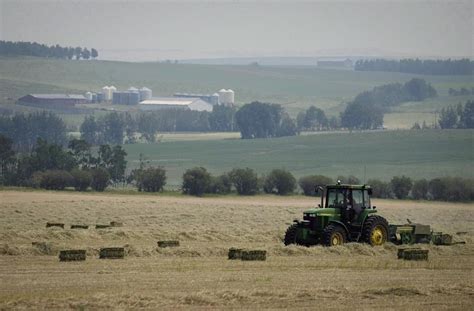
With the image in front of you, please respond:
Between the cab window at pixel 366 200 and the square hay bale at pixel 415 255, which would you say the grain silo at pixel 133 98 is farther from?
the square hay bale at pixel 415 255

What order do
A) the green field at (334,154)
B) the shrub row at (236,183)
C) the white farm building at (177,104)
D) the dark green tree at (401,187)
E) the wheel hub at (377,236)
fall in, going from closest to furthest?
the wheel hub at (377,236), the dark green tree at (401,187), the shrub row at (236,183), the green field at (334,154), the white farm building at (177,104)

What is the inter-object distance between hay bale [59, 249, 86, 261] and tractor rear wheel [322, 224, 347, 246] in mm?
7232

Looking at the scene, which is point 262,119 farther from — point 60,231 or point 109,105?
point 60,231

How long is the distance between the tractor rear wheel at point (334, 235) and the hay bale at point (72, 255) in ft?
23.7

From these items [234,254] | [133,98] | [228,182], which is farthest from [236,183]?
[133,98]

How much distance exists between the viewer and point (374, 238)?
3300 centimetres

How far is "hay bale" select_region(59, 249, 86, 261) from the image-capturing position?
27.9 metres

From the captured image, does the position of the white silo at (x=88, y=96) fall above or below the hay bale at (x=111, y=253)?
above

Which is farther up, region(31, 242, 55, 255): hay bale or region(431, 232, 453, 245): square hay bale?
region(431, 232, 453, 245): square hay bale

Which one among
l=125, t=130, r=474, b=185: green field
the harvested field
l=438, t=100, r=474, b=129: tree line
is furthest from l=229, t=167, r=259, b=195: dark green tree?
l=438, t=100, r=474, b=129: tree line

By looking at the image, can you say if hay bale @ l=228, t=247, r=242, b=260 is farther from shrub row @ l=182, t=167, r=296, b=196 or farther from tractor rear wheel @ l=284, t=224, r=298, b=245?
shrub row @ l=182, t=167, r=296, b=196

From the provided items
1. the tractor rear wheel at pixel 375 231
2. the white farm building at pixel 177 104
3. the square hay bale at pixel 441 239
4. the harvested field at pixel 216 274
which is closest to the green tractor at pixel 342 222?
the tractor rear wheel at pixel 375 231

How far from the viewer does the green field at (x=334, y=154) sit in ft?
341

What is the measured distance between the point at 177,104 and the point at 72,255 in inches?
6223
